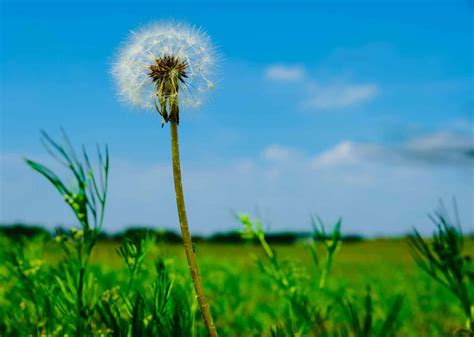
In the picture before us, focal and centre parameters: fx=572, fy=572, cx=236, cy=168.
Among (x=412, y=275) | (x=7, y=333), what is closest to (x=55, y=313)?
(x=7, y=333)

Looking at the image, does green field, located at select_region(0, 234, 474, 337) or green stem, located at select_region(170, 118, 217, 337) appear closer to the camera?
green stem, located at select_region(170, 118, 217, 337)

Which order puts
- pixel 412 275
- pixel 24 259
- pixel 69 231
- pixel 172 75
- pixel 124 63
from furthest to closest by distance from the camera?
1. pixel 412 275
2. pixel 24 259
3. pixel 69 231
4. pixel 124 63
5. pixel 172 75

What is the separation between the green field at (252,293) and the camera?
306cm

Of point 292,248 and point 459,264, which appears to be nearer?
point 459,264

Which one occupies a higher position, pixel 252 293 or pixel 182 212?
pixel 182 212

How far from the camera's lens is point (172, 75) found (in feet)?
6.03

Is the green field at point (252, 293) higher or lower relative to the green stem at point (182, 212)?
lower

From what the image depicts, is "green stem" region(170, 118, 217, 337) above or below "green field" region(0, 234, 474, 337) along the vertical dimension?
above

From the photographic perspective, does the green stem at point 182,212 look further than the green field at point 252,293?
No

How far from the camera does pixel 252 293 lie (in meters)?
6.66

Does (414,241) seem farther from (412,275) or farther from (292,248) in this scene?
(292,248)

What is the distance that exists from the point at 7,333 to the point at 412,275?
7383 mm

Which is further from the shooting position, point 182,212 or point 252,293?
point 252,293

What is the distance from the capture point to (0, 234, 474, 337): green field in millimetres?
3061
